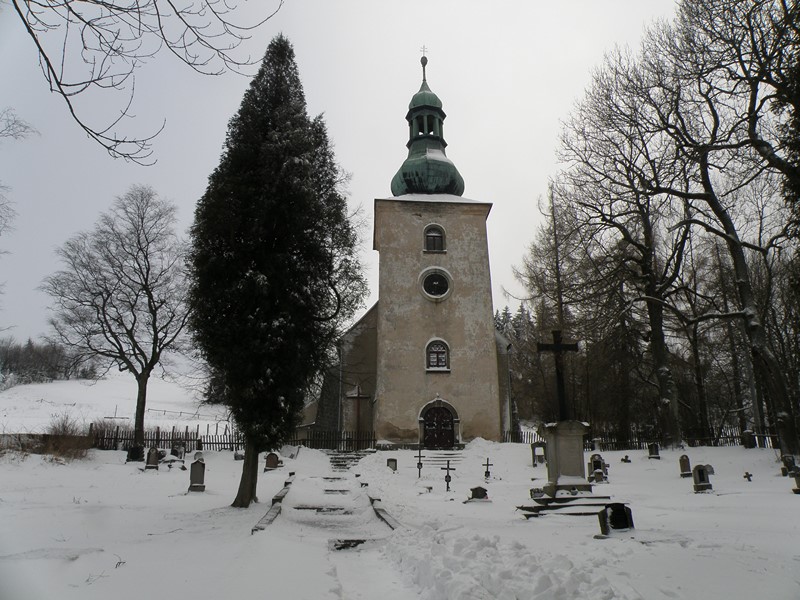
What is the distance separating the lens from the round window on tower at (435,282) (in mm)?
26859

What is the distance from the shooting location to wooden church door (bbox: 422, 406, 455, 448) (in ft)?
81.4

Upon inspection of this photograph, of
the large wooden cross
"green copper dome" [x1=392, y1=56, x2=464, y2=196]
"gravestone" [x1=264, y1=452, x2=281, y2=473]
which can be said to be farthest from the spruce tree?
"green copper dome" [x1=392, y1=56, x2=464, y2=196]

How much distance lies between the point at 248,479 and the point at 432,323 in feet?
52.7

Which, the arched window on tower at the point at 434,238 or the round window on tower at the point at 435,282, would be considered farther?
the arched window on tower at the point at 434,238

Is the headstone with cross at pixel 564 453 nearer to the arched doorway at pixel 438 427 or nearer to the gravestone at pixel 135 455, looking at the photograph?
the arched doorway at pixel 438 427

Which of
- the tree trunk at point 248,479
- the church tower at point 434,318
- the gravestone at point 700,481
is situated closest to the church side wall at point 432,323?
the church tower at point 434,318

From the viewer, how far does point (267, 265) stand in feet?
37.5

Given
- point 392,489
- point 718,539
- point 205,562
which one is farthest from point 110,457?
point 718,539

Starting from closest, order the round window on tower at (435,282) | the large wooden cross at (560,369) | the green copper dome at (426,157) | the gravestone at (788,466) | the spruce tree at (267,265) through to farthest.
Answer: the spruce tree at (267,265), the large wooden cross at (560,369), the gravestone at (788,466), the round window on tower at (435,282), the green copper dome at (426,157)

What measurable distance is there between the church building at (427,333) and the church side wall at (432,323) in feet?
0.16

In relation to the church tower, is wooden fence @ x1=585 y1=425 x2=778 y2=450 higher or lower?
lower

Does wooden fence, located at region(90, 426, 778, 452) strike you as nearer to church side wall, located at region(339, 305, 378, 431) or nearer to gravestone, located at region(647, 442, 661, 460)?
church side wall, located at region(339, 305, 378, 431)

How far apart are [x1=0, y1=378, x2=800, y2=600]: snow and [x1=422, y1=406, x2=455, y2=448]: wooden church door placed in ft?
28.1

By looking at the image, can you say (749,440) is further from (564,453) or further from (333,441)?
(333,441)
